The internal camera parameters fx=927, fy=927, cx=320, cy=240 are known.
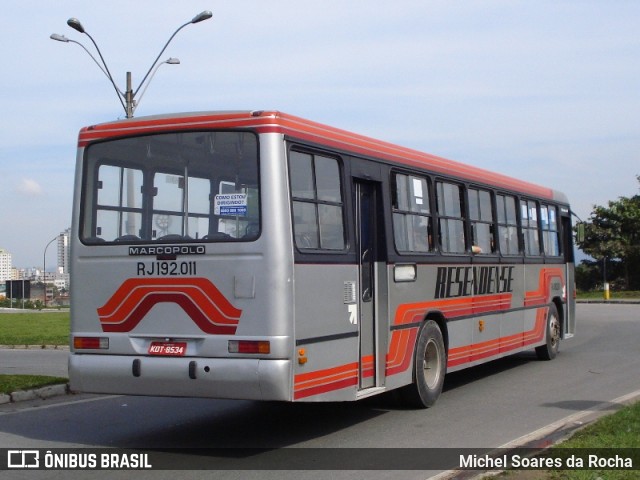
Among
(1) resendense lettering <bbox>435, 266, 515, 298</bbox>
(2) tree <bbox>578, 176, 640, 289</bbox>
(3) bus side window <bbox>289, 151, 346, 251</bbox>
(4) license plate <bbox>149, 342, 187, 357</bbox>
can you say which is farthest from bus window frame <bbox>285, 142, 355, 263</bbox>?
(2) tree <bbox>578, 176, 640, 289</bbox>

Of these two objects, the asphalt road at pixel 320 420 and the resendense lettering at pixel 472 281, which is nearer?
the asphalt road at pixel 320 420

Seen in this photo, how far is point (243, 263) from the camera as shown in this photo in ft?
28.1

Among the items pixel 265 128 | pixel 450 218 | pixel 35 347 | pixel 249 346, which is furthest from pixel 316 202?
pixel 35 347

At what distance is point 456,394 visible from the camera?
12.7m

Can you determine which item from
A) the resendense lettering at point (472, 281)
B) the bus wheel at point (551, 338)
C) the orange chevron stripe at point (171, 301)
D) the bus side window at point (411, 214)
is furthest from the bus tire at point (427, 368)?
the bus wheel at point (551, 338)

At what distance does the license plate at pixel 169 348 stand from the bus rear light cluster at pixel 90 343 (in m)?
0.54

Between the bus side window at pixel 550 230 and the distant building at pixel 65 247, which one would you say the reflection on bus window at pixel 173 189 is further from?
the bus side window at pixel 550 230

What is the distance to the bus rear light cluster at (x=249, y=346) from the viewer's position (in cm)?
834

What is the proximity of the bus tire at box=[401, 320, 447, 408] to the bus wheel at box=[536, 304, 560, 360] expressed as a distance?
5310 millimetres

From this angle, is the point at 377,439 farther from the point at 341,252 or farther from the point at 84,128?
the point at 84,128

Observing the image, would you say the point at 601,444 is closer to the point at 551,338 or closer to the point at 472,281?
the point at 472,281

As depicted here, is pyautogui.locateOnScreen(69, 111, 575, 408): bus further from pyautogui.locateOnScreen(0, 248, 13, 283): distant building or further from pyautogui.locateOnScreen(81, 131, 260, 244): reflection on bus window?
pyautogui.locateOnScreen(0, 248, 13, 283): distant building

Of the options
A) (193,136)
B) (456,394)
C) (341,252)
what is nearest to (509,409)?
(456,394)

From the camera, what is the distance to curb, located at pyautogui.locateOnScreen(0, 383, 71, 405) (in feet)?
40.1
